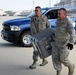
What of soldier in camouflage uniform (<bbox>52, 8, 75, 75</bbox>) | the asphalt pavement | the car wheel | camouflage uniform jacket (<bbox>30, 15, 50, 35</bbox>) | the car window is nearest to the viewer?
soldier in camouflage uniform (<bbox>52, 8, 75, 75</bbox>)

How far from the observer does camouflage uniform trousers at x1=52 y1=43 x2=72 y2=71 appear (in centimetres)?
593

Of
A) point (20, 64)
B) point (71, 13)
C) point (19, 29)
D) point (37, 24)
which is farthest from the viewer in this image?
point (71, 13)

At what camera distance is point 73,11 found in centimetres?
1328

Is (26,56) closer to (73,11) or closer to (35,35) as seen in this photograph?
(35,35)

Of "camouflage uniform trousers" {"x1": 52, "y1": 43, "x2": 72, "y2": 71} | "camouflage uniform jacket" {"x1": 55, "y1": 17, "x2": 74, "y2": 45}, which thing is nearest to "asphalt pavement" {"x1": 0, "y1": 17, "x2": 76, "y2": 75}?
"camouflage uniform trousers" {"x1": 52, "y1": 43, "x2": 72, "y2": 71}

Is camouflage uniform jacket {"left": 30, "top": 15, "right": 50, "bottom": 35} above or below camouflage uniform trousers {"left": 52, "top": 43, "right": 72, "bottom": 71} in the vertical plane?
above

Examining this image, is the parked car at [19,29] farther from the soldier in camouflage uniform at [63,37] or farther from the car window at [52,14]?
the soldier in camouflage uniform at [63,37]

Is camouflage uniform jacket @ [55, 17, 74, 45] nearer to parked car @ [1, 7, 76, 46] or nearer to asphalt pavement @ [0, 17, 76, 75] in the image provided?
asphalt pavement @ [0, 17, 76, 75]

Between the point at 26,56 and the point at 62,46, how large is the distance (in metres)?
3.76

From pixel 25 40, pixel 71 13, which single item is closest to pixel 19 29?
pixel 25 40

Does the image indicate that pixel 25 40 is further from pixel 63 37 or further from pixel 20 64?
pixel 63 37

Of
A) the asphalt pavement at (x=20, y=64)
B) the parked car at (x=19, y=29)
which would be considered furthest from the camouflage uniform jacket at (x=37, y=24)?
the parked car at (x=19, y=29)

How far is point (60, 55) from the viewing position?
596cm

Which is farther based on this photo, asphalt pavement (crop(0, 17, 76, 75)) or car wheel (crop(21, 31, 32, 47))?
car wheel (crop(21, 31, 32, 47))
